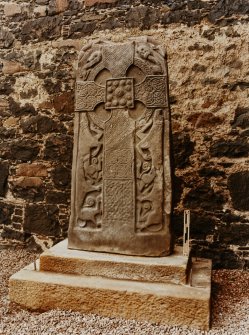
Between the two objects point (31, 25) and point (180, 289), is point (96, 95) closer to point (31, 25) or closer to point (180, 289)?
point (180, 289)

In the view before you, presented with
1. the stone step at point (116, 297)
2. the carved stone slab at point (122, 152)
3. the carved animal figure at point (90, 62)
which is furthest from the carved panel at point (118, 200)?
the carved animal figure at point (90, 62)

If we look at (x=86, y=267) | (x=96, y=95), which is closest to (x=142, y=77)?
(x=96, y=95)

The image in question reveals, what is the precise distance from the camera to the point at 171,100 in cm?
395

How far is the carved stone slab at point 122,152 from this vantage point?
270cm

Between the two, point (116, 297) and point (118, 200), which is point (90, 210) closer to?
point (118, 200)

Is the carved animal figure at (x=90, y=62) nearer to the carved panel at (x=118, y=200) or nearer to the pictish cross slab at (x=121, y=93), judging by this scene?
the pictish cross slab at (x=121, y=93)

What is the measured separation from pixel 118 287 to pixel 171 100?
2.18 meters

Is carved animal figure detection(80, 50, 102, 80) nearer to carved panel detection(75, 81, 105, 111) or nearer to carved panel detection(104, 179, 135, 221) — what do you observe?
carved panel detection(75, 81, 105, 111)

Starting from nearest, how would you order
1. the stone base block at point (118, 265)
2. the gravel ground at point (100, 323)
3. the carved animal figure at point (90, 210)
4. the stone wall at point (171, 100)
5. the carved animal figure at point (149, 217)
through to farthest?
1. the gravel ground at point (100, 323)
2. the stone base block at point (118, 265)
3. the carved animal figure at point (149, 217)
4. the carved animal figure at point (90, 210)
5. the stone wall at point (171, 100)

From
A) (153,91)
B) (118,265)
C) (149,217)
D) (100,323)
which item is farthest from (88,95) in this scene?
(100,323)

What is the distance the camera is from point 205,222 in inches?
148

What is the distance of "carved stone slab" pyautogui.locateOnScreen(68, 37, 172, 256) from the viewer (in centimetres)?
270

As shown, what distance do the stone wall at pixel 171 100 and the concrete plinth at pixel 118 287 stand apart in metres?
1.15

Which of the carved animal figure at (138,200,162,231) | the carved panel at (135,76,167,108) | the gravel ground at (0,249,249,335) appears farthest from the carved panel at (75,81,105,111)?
the gravel ground at (0,249,249,335)
